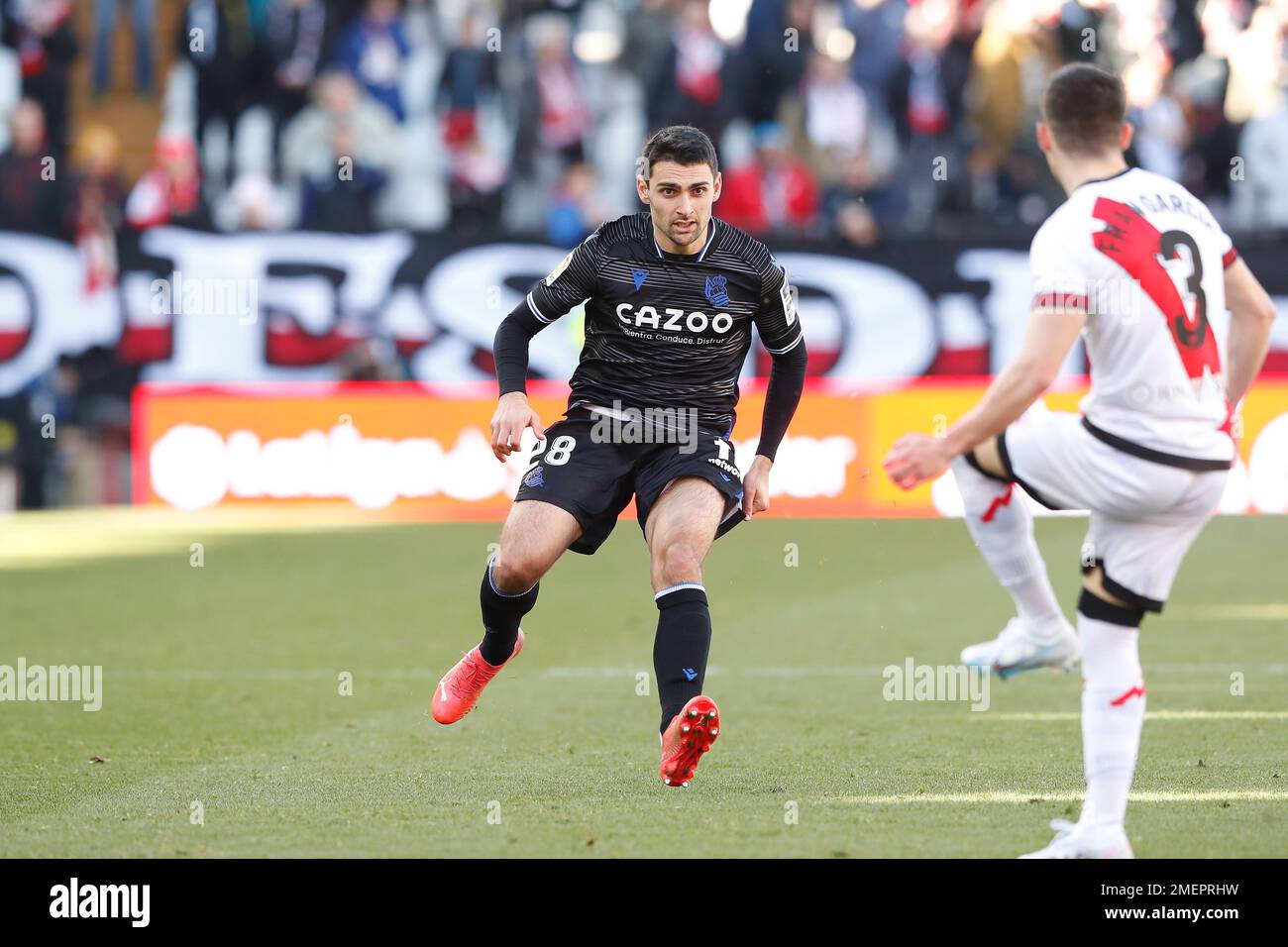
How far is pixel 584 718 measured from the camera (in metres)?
7.93

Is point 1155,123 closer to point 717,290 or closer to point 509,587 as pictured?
point 717,290

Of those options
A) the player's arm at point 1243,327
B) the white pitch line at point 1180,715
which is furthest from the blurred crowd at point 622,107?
the player's arm at point 1243,327

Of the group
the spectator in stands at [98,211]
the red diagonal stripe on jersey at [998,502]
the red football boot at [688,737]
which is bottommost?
the red football boot at [688,737]

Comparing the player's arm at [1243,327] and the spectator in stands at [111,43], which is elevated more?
the spectator in stands at [111,43]

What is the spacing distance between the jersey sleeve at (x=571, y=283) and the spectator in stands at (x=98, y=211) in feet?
40.0

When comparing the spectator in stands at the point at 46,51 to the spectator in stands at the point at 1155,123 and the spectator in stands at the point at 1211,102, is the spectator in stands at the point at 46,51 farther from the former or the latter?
the spectator in stands at the point at 1211,102

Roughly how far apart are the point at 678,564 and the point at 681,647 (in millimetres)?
323

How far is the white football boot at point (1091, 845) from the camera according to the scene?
16.3 feet

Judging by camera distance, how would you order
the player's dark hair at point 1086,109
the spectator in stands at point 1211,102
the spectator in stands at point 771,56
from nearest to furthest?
1. the player's dark hair at point 1086,109
2. the spectator in stands at point 1211,102
3. the spectator in stands at point 771,56

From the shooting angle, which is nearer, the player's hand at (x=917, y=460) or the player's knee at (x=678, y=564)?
the player's hand at (x=917, y=460)

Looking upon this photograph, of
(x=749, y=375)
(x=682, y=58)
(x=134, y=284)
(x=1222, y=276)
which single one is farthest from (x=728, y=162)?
(x=1222, y=276)

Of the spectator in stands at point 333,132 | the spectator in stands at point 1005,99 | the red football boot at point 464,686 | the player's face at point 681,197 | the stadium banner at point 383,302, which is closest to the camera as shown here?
the player's face at point 681,197

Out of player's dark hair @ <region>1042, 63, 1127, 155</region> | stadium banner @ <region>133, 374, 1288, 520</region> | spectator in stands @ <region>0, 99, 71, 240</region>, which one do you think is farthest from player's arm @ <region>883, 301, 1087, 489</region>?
spectator in stands @ <region>0, 99, 71, 240</region>
